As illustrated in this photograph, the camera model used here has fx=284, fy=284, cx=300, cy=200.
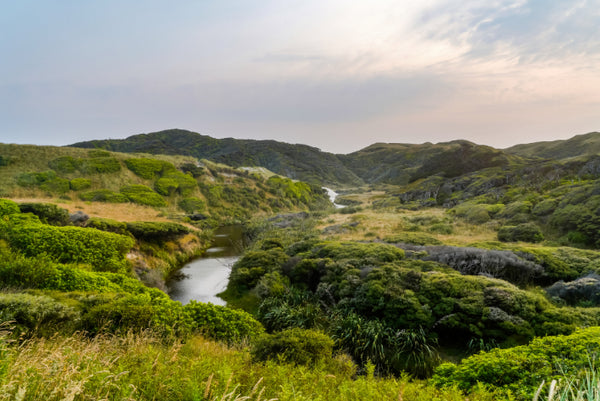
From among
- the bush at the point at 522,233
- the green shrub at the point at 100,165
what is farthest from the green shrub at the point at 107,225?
the bush at the point at 522,233

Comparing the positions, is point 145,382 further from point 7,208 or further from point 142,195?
point 142,195

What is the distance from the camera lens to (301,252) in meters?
19.8

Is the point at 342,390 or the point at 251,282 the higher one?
the point at 342,390

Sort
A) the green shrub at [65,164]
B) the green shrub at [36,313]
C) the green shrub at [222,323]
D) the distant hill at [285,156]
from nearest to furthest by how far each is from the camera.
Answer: the green shrub at [36,313] → the green shrub at [222,323] → the green shrub at [65,164] → the distant hill at [285,156]

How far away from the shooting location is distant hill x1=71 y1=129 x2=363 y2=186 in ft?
420

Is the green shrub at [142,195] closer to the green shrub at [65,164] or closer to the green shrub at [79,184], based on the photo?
the green shrub at [79,184]

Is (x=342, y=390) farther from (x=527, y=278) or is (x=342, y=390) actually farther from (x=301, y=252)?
(x=301, y=252)

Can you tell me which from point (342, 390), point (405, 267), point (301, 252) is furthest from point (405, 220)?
point (342, 390)

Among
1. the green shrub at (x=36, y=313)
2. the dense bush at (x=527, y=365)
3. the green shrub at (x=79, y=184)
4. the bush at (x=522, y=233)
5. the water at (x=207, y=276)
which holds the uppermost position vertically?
the green shrub at (x=79, y=184)

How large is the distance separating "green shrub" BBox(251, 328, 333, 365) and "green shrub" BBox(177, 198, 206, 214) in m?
39.8

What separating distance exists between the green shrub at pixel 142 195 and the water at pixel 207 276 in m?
14.9

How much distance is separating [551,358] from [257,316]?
11.3 meters

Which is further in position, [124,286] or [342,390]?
[124,286]

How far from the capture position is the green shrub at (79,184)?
37.2 meters
